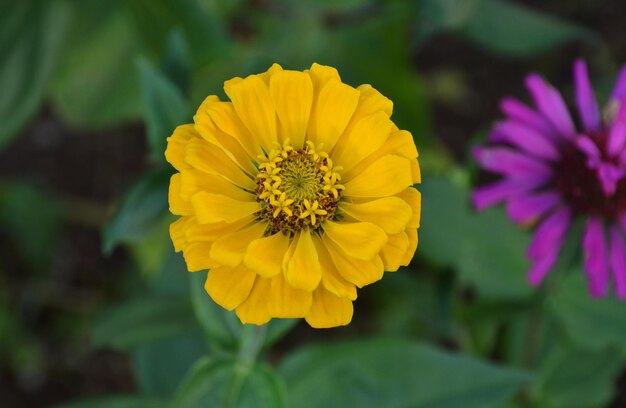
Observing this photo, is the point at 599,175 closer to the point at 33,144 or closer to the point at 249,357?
the point at 249,357

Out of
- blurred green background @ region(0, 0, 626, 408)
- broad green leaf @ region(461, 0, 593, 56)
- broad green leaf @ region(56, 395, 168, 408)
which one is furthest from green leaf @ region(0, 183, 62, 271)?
broad green leaf @ region(461, 0, 593, 56)

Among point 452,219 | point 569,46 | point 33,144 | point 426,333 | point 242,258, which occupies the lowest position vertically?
point 426,333

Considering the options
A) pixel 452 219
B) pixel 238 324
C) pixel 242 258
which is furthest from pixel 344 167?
pixel 452 219

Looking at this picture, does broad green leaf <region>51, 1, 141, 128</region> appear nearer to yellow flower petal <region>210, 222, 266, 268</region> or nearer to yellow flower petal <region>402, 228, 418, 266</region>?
yellow flower petal <region>210, 222, 266, 268</region>

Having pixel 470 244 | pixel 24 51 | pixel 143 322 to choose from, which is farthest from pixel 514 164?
pixel 24 51

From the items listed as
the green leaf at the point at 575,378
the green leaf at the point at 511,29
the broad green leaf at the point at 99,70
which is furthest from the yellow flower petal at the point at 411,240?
the broad green leaf at the point at 99,70

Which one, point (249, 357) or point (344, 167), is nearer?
point (344, 167)
